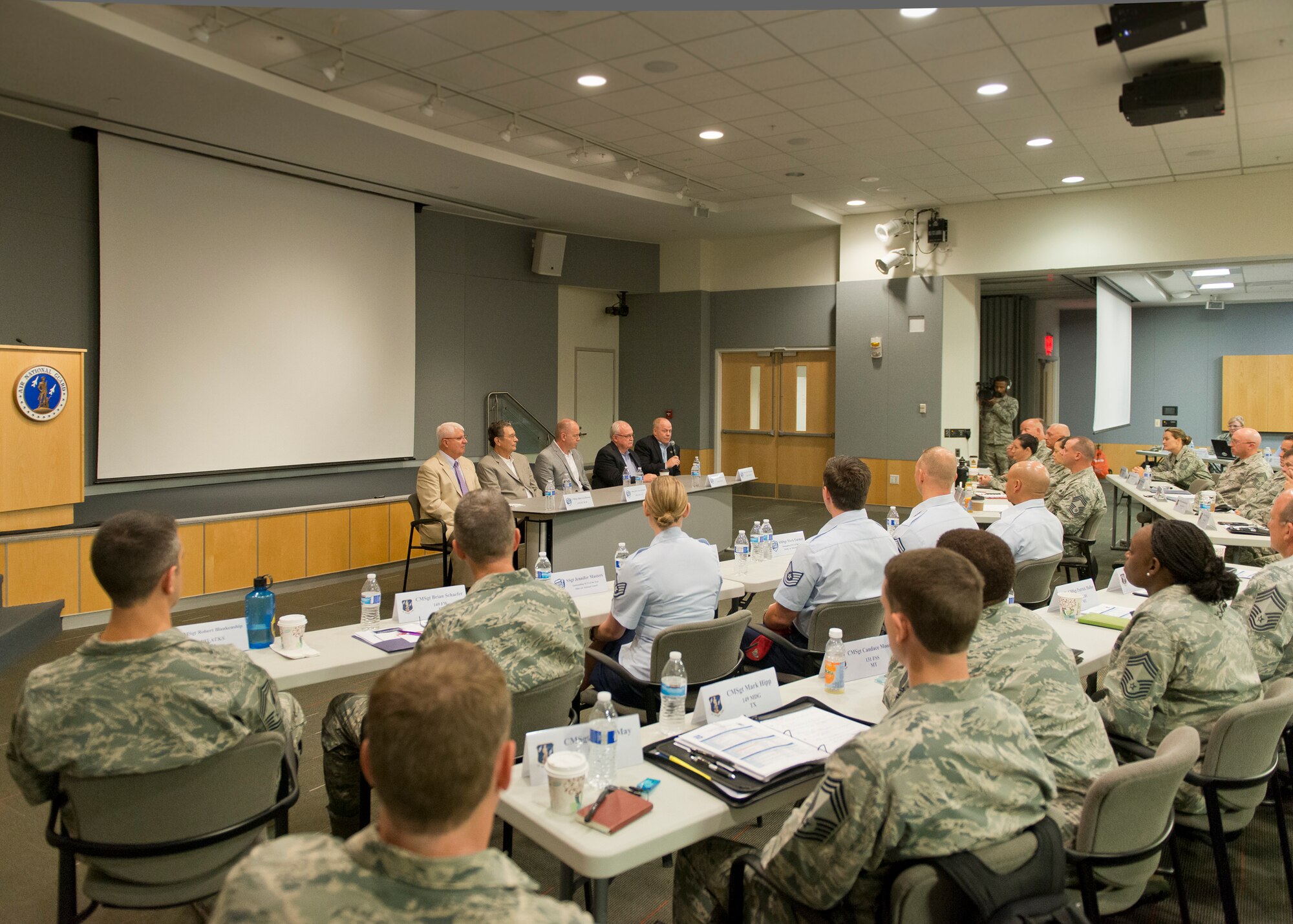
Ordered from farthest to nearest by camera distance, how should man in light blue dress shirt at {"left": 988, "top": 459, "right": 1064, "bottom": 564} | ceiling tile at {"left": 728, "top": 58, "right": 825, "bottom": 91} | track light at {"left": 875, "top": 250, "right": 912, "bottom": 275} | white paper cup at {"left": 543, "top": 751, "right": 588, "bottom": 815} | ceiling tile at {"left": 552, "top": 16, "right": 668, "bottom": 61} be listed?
1. track light at {"left": 875, "top": 250, "right": 912, "bottom": 275}
2. ceiling tile at {"left": 728, "top": 58, "right": 825, "bottom": 91}
3. ceiling tile at {"left": 552, "top": 16, "right": 668, "bottom": 61}
4. man in light blue dress shirt at {"left": 988, "top": 459, "right": 1064, "bottom": 564}
5. white paper cup at {"left": 543, "top": 751, "right": 588, "bottom": 815}

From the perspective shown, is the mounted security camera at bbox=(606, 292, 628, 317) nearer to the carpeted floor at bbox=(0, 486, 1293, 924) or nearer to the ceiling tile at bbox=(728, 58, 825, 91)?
the ceiling tile at bbox=(728, 58, 825, 91)

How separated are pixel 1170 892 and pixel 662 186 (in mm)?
8200

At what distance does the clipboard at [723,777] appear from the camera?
2.00 metres

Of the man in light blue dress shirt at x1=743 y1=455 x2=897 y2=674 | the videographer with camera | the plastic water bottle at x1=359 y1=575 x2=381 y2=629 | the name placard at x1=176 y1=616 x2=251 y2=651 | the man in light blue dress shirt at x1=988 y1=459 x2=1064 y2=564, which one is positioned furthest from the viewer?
the videographer with camera

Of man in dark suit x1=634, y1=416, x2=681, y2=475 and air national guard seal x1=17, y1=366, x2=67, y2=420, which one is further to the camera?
man in dark suit x1=634, y1=416, x2=681, y2=475

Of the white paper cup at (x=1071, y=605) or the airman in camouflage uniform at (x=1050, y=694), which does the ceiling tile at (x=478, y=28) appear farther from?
the airman in camouflage uniform at (x=1050, y=694)

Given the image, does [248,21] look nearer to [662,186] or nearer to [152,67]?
[152,67]

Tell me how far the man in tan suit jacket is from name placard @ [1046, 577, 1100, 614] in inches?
169

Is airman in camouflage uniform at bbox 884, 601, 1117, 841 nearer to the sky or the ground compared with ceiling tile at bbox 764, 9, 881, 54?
nearer to the ground

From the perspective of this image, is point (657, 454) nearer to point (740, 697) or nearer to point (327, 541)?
point (327, 541)

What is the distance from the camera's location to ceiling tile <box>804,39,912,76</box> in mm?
5613

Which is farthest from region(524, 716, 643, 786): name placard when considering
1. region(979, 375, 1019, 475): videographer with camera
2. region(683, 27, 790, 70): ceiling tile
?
region(979, 375, 1019, 475): videographer with camera

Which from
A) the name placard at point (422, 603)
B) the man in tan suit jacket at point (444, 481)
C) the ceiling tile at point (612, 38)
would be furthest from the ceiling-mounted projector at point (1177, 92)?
the name placard at point (422, 603)

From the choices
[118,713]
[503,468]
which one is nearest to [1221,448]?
[503,468]
